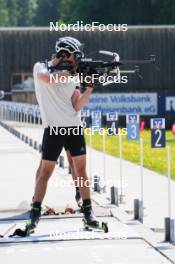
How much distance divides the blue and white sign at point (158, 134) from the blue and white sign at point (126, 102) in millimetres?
39251

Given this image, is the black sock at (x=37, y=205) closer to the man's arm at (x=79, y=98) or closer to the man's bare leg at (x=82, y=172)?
the man's bare leg at (x=82, y=172)

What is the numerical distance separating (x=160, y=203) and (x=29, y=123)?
2978 cm

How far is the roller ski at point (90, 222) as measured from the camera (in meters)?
9.80

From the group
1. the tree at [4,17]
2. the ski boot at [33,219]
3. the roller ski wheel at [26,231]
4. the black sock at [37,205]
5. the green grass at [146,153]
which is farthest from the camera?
→ the tree at [4,17]

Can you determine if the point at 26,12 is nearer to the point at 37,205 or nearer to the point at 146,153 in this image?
the point at 146,153

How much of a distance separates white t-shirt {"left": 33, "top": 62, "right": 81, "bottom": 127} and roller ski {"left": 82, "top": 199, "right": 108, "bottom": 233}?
2.60 ft

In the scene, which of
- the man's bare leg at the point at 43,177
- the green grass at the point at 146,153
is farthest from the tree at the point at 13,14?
the man's bare leg at the point at 43,177

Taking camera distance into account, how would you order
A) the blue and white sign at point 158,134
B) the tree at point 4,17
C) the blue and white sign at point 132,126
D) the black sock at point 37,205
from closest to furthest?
1. the black sock at point 37,205
2. the blue and white sign at point 158,134
3. the blue and white sign at point 132,126
4. the tree at point 4,17

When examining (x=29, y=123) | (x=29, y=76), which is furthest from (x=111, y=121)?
(x=29, y=76)

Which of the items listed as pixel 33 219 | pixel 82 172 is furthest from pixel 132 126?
pixel 33 219

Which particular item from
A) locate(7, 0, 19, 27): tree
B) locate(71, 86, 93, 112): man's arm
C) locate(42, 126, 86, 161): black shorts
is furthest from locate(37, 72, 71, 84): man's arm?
locate(7, 0, 19, 27): tree

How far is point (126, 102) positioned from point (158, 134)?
3997 centimetres

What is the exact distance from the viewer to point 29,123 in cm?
4375

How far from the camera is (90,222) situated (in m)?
9.84
